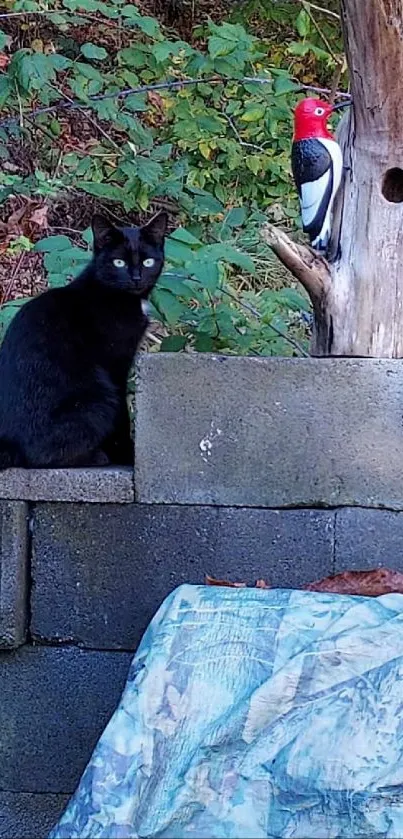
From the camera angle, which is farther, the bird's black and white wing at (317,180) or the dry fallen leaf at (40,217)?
the dry fallen leaf at (40,217)

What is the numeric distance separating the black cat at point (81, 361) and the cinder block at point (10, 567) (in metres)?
0.13

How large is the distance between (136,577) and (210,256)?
950 millimetres

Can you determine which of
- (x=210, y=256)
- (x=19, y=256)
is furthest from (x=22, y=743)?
(x=19, y=256)

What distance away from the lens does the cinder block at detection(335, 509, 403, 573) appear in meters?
2.85

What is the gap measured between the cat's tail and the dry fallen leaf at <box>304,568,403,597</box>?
853mm

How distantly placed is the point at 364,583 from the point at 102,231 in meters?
1.28

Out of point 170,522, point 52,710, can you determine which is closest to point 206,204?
point 170,522

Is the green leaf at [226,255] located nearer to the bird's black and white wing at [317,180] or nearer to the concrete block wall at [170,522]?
the bird's black and white wing at [317,180]

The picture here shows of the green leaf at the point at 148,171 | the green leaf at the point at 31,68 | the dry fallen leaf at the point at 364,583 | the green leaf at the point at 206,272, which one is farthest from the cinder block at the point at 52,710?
the green leaf at the point at 31,68

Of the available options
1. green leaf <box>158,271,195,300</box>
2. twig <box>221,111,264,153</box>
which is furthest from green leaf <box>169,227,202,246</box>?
twig <box>221,111,264,153</box>

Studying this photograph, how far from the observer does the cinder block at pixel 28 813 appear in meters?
3.04

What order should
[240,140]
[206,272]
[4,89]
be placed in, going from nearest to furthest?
1. [206,272]
2. [4,89]
3. [240,140]

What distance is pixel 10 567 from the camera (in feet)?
9.68

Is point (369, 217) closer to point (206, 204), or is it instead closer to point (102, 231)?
point (102, 231)
